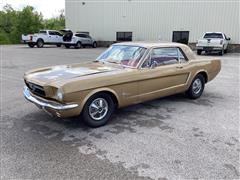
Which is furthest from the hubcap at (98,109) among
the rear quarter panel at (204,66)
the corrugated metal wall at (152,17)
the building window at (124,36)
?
the building window at (124,36)

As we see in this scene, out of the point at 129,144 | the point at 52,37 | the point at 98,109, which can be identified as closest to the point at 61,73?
the point at 98,109

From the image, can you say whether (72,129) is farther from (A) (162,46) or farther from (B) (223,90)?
(B) (223,90)

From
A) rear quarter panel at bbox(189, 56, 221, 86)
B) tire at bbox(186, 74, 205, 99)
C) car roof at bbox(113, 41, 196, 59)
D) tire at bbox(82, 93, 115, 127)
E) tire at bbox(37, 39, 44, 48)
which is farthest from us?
tire at bbox(37, 39, 44, 48)

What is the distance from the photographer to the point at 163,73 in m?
5.04

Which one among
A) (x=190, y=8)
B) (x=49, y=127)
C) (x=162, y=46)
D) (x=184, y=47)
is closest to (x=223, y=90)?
(x=184, y=47)

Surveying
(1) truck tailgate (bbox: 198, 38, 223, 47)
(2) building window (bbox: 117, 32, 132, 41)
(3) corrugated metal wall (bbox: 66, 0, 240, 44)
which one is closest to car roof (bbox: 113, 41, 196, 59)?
(1) truck tailgate (bbox: 198, 38, 223, 47)

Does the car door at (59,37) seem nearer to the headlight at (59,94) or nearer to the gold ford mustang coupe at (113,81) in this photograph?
the gold ford mustang coupe at (113,81)

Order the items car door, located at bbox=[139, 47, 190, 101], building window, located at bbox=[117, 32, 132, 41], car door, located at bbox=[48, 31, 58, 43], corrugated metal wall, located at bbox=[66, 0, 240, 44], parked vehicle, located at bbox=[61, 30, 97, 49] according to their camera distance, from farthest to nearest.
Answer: building window, located at bbox=[117, 32, 132, 41] → car door, located at bbox=[48, 31, 58, 43] → parked vehicle, located at bbox=[61, 30, 97, 49] → corrugated metal wall, located at bbox=[66, 0, 240, 44] → car door, located at bbox=[139, 47, 190, 101]

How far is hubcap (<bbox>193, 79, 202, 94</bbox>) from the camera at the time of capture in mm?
6082

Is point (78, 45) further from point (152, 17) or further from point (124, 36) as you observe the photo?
point (152, 17)

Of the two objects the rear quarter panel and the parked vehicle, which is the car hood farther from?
the parked vehicle

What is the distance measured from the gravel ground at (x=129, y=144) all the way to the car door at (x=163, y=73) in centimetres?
45

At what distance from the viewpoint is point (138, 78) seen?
4578 millimetres

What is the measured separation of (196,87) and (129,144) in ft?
10.4
